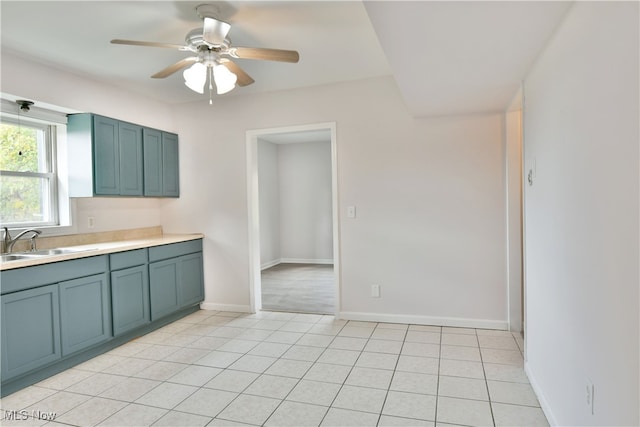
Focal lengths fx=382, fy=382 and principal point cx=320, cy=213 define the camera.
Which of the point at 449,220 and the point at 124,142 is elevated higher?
the point at 124,142

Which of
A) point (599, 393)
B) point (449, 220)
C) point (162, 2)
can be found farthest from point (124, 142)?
point (599, 393)

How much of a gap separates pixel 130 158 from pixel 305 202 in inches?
161

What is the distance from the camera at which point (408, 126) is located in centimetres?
367

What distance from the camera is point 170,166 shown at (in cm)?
436

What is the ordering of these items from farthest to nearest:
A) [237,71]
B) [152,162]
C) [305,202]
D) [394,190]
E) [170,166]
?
[305,202] < [170,166] < [152,162] < [394,190] < [237,71]

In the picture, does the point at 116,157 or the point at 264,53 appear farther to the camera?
the point at 116,157

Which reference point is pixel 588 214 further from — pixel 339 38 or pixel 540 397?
pixel 339 38

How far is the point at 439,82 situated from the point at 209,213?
2.90 meters

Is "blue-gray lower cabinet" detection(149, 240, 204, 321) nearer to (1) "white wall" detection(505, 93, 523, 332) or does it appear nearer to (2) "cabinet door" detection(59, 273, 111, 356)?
(2) "cabinet door" detection(59, 273, 111, 356)

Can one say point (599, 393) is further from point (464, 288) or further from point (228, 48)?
point (228, 48)

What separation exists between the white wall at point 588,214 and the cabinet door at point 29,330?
10.4ft

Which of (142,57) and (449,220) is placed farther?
(449,220)

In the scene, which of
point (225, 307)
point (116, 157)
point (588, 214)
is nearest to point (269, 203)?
point (225, 307)

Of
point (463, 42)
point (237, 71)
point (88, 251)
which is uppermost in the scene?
point (237, 71)
